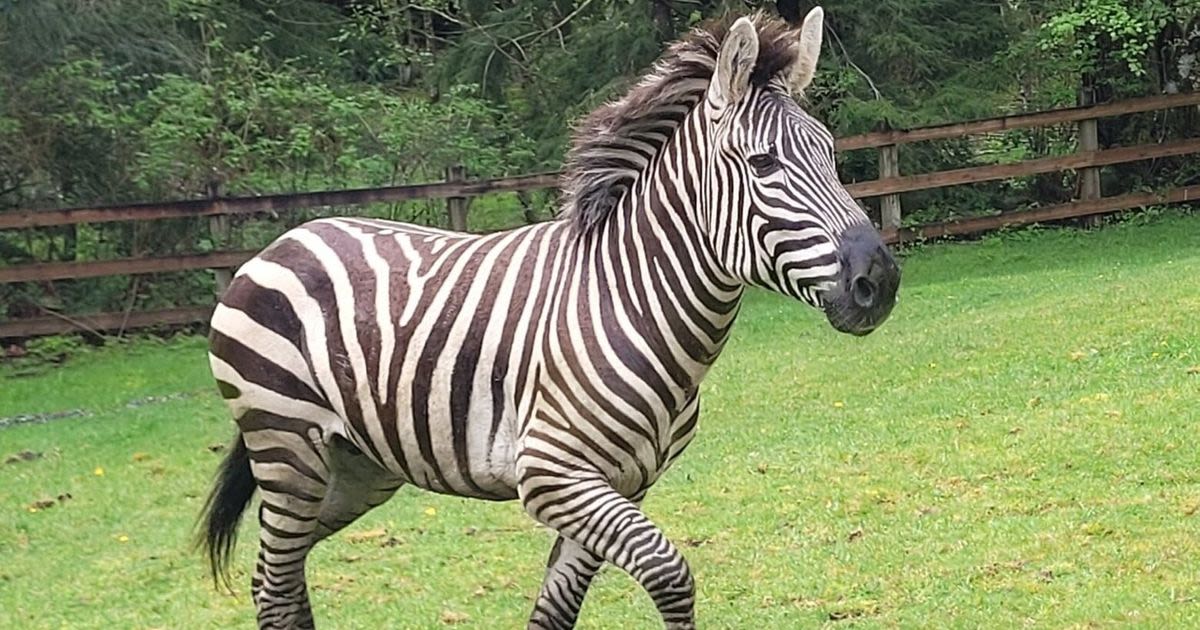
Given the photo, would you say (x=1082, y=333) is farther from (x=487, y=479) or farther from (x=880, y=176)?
(x=487, y=479)

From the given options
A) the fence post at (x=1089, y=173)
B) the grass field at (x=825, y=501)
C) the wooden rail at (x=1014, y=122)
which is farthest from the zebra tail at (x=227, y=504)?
the fence post at (x=1089, y=173)

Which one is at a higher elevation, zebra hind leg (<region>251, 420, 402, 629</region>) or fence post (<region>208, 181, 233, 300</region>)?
fence post (<region>208, 181, 233, 300</region>)

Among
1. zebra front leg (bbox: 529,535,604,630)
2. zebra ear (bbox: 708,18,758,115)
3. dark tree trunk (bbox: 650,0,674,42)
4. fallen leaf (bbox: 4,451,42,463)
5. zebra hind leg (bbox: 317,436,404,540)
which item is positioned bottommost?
fallen leaf (bbox: 4,451,42,463)

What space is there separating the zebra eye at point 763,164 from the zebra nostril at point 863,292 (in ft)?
1.46

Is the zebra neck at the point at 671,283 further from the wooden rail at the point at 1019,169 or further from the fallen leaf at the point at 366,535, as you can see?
the wooden rail at the point at 1019,169

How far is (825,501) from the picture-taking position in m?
7.27

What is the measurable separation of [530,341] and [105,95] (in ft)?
39.1

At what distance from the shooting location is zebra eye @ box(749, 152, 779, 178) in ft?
13.6

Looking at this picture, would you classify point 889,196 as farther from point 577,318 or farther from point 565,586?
point 577,318

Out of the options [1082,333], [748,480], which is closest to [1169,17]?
[1082,333]

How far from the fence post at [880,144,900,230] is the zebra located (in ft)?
36.2

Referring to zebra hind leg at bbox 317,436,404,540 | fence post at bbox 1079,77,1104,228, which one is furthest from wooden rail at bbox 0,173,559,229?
zebra hind leg at bbox 317,436,404,540

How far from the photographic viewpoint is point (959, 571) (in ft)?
19.4

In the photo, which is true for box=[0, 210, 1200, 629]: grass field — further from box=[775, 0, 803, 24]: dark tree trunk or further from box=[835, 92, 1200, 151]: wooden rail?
box=[775, 0, 803, 24]: dark tree trunk
